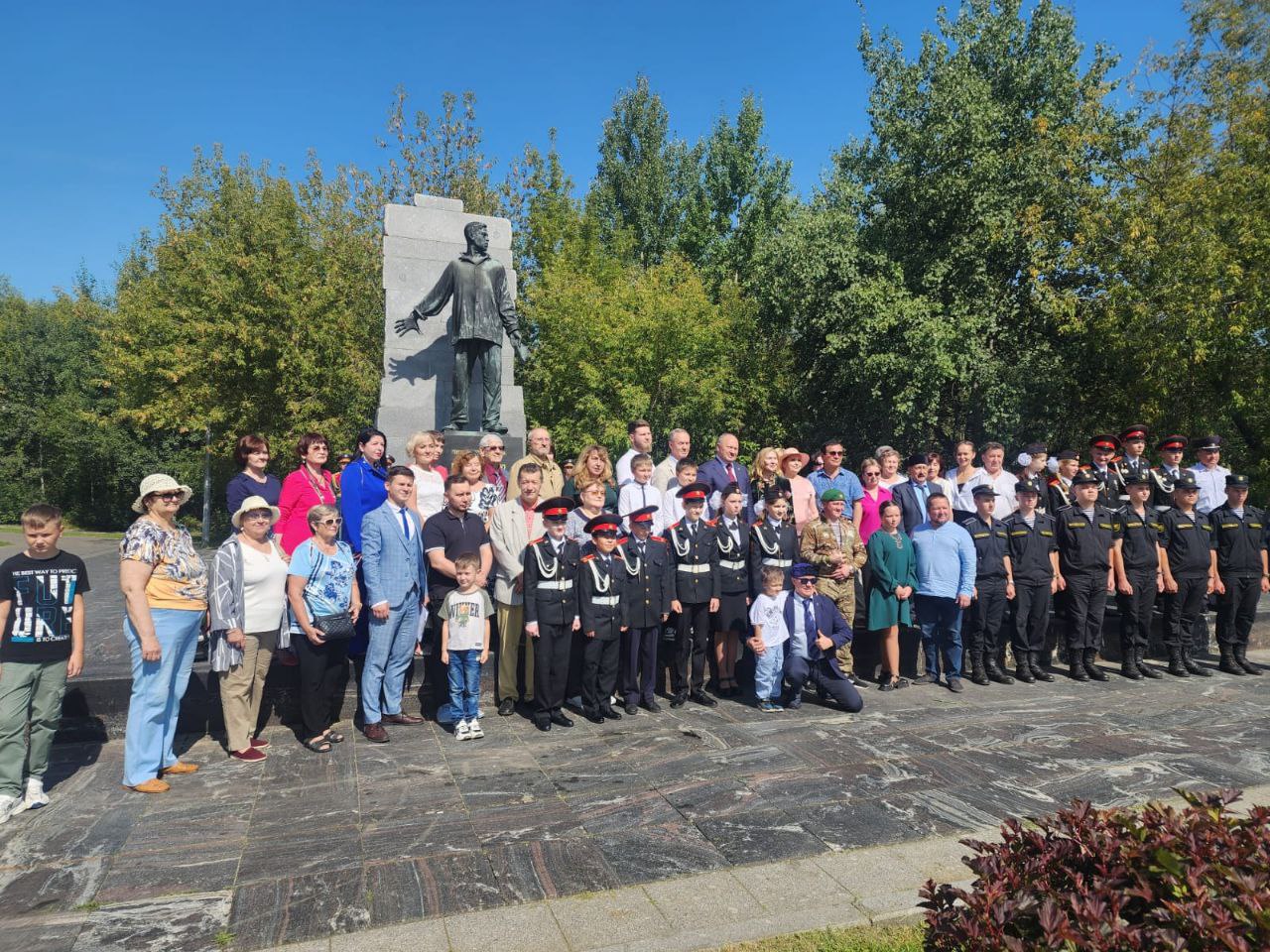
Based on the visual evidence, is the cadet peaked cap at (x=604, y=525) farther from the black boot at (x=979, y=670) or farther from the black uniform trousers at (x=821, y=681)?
the black boot at (x=979, y=670)

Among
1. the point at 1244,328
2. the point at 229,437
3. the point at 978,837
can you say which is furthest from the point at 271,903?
the point at 229,437

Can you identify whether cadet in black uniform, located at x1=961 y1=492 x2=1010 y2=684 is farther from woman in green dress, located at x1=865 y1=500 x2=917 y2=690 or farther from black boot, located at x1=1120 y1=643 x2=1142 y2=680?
black boot, located at x1=1120 y1=643 x2=1142 y2=680

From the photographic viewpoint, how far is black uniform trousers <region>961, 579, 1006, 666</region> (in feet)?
24.7

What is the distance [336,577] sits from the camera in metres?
5.59

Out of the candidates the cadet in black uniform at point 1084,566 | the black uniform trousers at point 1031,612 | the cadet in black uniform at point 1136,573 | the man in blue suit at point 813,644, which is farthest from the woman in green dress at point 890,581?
the cadet in black uniform at point 1136,573

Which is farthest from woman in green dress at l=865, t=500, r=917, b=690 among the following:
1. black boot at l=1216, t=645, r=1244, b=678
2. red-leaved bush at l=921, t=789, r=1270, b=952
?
red-leaved bush at l=921, t=789, r=1270, b=952

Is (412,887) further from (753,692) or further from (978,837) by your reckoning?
(753,692)

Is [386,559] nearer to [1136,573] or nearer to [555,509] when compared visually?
[555,509]

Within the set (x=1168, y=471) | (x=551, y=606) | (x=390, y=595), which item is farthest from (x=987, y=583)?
(x=390, y=595)

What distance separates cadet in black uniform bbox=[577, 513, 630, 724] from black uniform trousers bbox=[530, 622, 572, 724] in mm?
169

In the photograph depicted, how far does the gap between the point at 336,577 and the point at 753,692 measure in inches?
147

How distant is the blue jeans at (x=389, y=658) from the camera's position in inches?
229

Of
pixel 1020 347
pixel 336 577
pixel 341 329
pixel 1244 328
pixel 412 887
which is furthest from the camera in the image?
pixel 341 329

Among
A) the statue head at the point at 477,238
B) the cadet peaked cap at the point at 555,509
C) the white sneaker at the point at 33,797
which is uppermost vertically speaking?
the statue head at the point at 477,238
